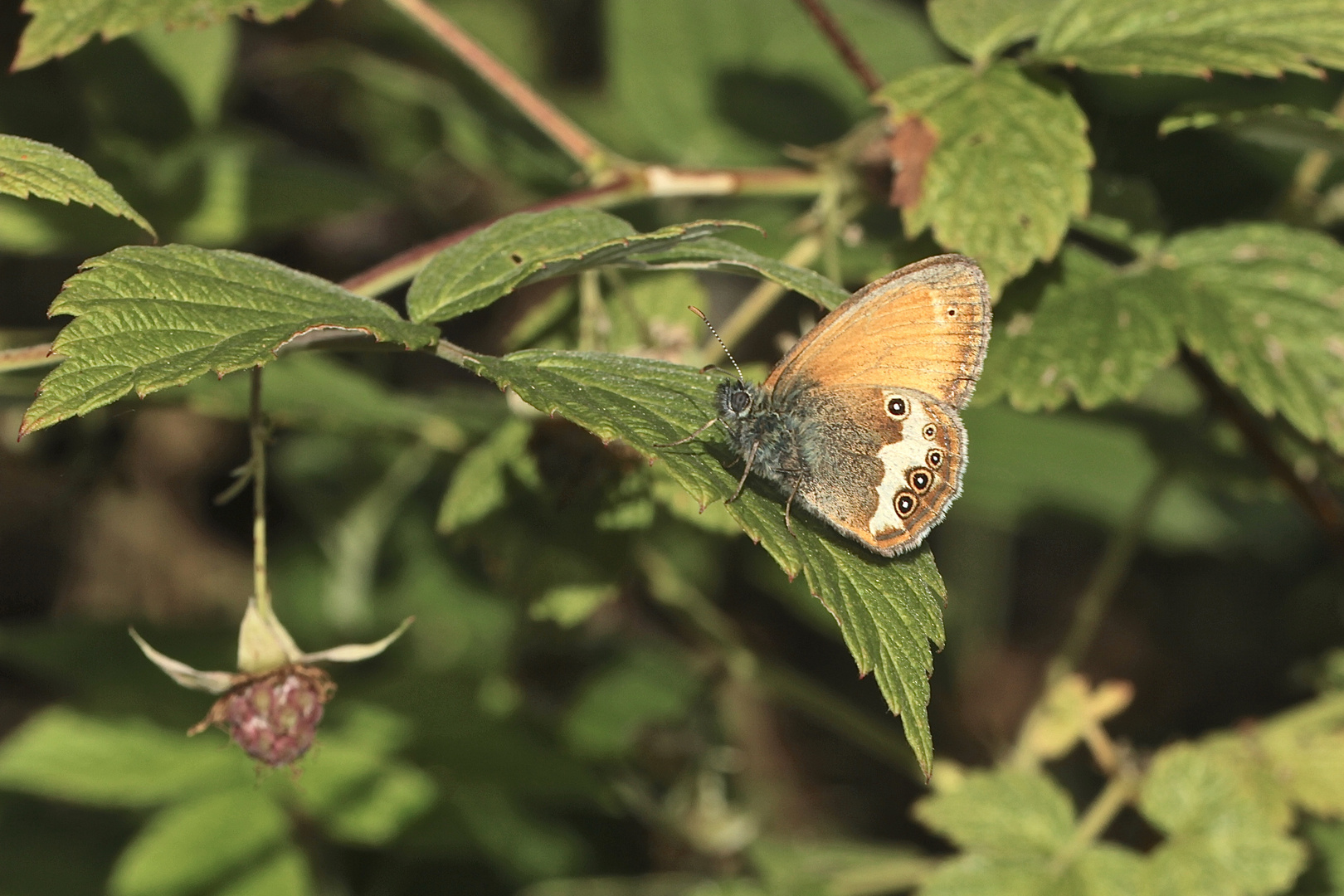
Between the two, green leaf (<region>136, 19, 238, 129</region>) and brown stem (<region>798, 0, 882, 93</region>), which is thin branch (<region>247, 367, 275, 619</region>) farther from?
green leaf (<region>136, 19, 238, 129</region>)

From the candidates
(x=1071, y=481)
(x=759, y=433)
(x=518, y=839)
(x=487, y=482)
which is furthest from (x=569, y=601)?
(x=1071, y=481)

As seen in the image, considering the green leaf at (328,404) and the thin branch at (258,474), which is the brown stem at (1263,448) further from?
the thin branch at (258,474)

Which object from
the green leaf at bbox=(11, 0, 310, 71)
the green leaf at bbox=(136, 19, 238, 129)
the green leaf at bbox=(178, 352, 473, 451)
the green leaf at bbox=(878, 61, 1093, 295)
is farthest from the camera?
the green leaf at bbox=(136, 19, 238, 129)

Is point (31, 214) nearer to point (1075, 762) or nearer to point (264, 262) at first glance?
point (264, 262)

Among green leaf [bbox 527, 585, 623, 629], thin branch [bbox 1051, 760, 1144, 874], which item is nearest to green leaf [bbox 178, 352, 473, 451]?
green leaf [bbox 527, 585, 623, 629]

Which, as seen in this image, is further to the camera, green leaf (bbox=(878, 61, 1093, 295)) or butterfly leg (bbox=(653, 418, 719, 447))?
green leaf (bbox=(878, 61, 1093, 295))

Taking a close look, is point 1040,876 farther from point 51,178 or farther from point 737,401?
point 51,178

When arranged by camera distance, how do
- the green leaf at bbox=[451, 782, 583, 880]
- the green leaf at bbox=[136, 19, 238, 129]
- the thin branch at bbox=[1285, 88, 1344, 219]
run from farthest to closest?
the green leaf at bbox=[451, 782, 583, 880], the green leaf at bbox=[136, 19, 238, 129], the thin branch at bbox=[1285, 88, 1344, 219]

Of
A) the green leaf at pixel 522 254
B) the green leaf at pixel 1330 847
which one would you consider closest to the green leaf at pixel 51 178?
the green leaf at pixel 522 254

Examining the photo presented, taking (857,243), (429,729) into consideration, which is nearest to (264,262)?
(857,243)
